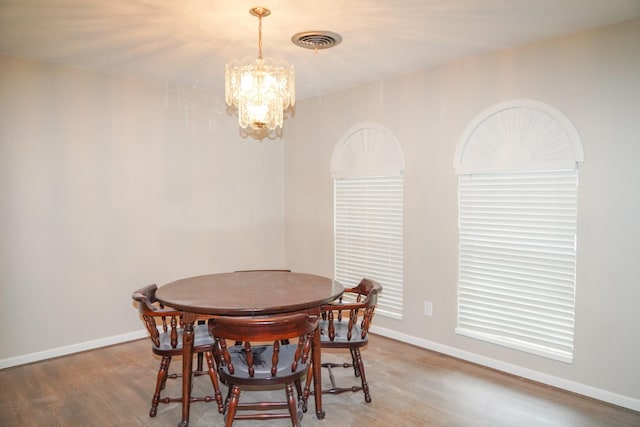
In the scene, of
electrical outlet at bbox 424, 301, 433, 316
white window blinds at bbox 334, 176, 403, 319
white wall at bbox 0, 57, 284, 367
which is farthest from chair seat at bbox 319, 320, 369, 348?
white wall at bbox 0, 57, 284, 367

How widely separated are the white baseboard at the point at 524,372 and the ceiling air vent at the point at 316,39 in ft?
8.50

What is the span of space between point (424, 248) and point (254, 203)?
205 centimetres

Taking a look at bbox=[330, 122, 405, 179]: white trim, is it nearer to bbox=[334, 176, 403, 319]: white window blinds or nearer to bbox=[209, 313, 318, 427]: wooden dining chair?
bbox=[334, 176, 403, 319]: white window blinds

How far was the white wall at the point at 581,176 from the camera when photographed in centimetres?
272

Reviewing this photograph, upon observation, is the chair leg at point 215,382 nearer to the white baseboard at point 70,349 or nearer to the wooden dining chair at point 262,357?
the wooden dining chair at point 262,357

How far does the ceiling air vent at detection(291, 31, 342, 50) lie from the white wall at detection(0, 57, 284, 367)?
1791 millimetres

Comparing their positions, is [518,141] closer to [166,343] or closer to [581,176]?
Answer: [581,176]

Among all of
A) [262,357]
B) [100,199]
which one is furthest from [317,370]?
[100,199]

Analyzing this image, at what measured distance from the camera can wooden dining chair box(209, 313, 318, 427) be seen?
2094mm

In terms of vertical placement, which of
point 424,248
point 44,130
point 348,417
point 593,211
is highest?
point 44,130

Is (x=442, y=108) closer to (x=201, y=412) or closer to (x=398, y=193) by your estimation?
(x=398, y=193)

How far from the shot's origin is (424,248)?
3824mm

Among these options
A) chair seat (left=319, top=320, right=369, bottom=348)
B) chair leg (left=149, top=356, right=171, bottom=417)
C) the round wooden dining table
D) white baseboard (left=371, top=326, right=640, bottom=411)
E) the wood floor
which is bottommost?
the wood floor

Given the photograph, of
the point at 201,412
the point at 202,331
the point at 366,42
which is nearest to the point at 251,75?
the point at 366,42
